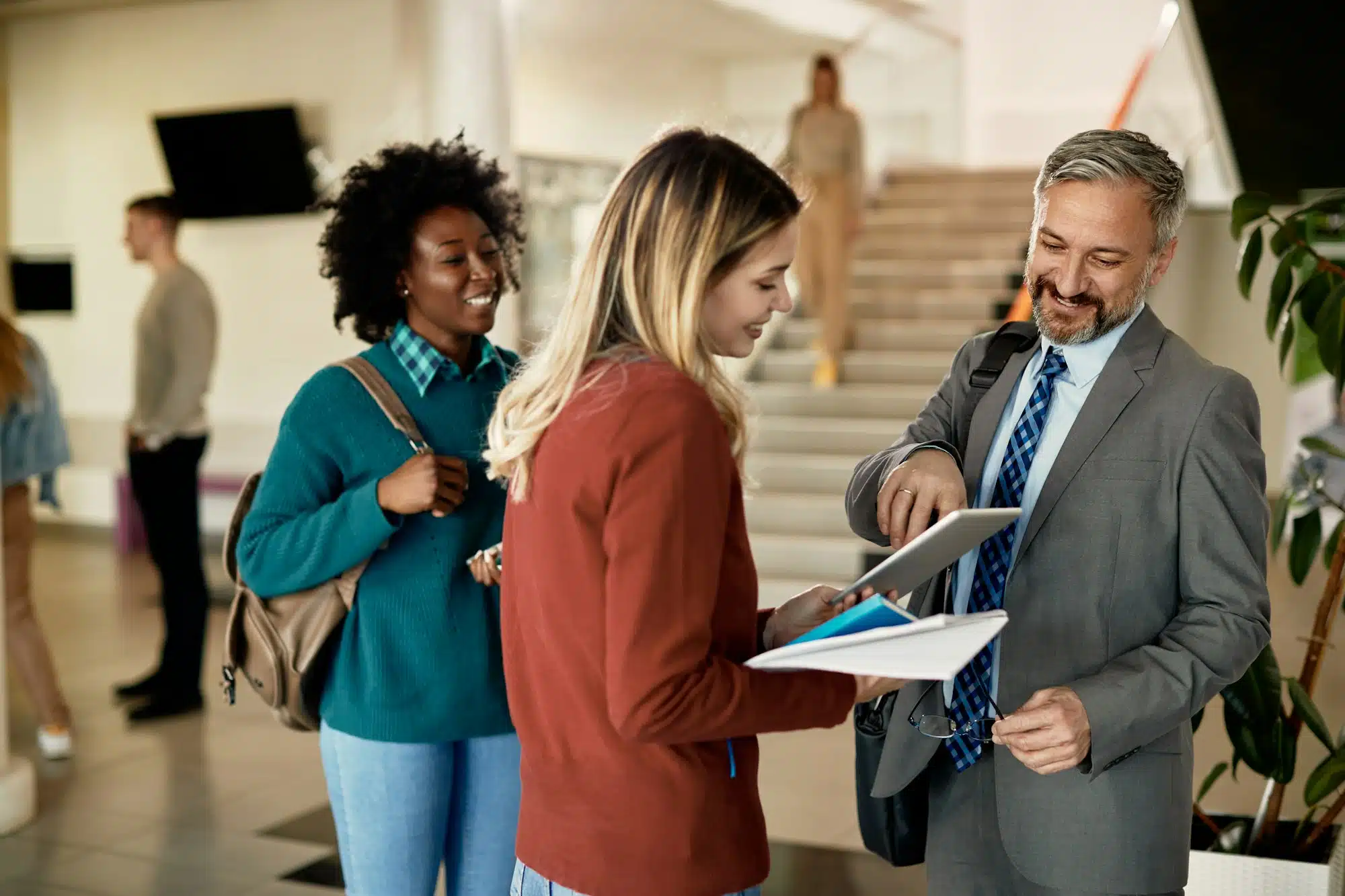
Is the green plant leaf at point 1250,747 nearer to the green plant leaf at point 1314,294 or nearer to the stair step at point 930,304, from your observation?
the green plant leaf at point 1314,294

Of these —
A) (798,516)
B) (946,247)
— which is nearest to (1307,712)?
(798,516)

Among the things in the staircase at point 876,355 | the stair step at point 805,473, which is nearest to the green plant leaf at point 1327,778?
the staircase at point 876,355

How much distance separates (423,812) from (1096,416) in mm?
1195

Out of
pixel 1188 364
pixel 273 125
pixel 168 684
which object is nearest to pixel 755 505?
pixel 168 684

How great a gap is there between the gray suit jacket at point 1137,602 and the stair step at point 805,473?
5.53 metres

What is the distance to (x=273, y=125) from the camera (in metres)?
8.78

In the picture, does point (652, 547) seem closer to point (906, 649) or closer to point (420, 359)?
point (906, 649)

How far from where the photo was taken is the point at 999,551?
1761 mm

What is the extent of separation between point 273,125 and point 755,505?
4223mm

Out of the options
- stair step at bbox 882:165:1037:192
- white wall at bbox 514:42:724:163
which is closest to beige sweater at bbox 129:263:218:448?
white wall at bbox 514:42:724:163

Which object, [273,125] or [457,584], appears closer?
[457,584]

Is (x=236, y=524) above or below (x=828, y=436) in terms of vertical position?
above

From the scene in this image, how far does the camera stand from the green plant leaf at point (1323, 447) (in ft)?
8.86

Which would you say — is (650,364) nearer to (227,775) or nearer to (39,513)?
(227,775)
